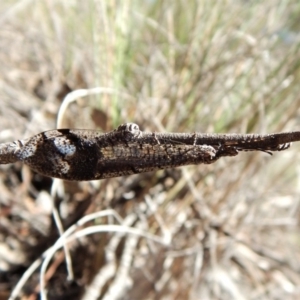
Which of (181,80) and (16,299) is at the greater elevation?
(181,80)

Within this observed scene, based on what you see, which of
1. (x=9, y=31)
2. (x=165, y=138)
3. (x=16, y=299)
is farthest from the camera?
(x=9, y=31)

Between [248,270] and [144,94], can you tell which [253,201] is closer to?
[248,270]

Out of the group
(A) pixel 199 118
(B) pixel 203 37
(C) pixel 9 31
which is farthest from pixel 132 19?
(C) pixel 9 31

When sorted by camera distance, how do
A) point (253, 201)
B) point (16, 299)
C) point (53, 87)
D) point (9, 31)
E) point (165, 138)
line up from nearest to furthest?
point (165, 138) < point (16, 299) < point (253, 201) < point (53, 87) < point (9, 31)

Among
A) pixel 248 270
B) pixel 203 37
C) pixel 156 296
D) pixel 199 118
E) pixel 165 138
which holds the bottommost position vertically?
pixel 165 138

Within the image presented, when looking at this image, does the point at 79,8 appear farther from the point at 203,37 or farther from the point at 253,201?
the point at 253,201

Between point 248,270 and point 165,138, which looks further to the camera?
point 248,270
